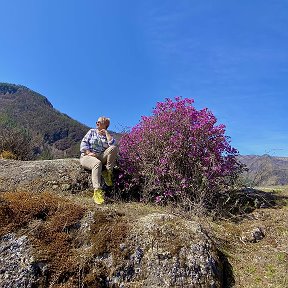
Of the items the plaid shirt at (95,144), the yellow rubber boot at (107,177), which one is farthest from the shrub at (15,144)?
the yellow rubber boot at (107,177)

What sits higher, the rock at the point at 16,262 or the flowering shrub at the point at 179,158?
the flowering shrub at the point at 179,158

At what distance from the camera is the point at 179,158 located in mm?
9422

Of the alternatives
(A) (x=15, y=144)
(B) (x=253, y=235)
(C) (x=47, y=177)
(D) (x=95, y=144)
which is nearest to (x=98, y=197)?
(D) (x=95, y=144)

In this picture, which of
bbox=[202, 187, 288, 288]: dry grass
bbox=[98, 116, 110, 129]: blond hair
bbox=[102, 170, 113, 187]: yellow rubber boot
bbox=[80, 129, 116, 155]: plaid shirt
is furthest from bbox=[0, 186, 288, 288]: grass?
bbox=[98, 116, 110, 129]: blond hair

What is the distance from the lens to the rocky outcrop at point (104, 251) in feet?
18.8

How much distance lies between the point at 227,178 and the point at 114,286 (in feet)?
15.1

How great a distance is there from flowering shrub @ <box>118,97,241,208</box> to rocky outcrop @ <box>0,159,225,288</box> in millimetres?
2223

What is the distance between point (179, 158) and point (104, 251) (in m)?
3.88

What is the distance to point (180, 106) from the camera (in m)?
9.91

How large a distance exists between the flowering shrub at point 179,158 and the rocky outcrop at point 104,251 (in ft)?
7.29

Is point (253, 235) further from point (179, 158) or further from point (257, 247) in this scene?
point (179, 158)

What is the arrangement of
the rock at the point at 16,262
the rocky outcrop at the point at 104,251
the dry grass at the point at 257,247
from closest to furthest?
the rock at the point at 16,262 < the rocky outcrop at the point at 104,251 < the dry grass at the point at 257,247

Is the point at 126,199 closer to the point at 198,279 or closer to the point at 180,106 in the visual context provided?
the point at 180,106

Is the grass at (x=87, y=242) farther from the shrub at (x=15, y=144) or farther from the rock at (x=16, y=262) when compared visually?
the shrub at (x=15, y=144)
